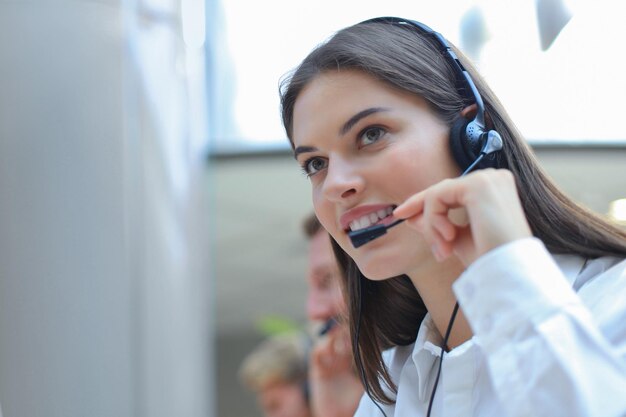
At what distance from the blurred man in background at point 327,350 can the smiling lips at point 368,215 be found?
3.48ft

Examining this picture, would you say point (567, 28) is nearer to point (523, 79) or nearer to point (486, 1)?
point (523, 79)

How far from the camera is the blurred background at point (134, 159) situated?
4.16ft

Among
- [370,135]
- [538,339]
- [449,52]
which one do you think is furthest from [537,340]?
[449,52]

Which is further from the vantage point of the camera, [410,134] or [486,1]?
[486,1]

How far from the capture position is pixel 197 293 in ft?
7.47

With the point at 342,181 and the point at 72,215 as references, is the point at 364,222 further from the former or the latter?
the point at 72,215

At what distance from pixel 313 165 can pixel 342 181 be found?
121 mm

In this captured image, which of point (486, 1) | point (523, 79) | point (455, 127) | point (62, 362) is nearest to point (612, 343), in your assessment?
point (455, 127)

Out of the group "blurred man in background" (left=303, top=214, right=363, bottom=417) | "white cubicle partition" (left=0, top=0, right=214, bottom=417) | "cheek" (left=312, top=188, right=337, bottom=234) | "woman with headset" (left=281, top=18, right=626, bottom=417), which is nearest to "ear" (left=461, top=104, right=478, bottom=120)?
"woman with headset" (left=281, top=18, right=626, bottom=417)

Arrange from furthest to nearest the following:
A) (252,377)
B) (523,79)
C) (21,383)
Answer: (252,377), (523,79), (21,383)

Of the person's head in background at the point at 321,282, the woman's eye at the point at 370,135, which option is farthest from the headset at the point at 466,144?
the person's head in background at the point at 321,282

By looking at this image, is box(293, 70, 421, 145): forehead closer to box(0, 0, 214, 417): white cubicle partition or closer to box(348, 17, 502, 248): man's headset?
box(348, 17, 502, 248): man's headset

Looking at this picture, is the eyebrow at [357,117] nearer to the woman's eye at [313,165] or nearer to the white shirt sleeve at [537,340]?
the woman's eye at [313,165]

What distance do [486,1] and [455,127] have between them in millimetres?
1741
